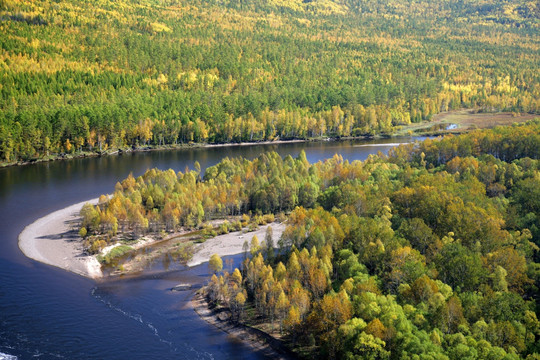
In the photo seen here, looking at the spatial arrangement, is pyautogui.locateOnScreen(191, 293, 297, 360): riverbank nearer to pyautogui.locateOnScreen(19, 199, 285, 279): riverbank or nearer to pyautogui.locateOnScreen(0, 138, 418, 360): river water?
pyautogui.locateOnScreen(0, 138, 418, 360): river water

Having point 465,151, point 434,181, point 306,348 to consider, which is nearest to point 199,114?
point 465,151

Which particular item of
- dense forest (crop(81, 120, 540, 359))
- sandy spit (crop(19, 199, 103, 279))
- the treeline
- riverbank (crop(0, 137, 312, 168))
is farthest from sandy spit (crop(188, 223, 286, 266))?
riverbank (crop(0, 137, 312, 168))

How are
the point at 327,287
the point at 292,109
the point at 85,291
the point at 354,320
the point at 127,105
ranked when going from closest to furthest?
the point at 354,320 < the point at 327,287 < the point at 85,291 < the point at 127,105 < the point at 292,109

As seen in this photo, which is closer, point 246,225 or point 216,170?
point 246,225

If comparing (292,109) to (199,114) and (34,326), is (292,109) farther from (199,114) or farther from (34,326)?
(34,326)

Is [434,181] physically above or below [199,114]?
below

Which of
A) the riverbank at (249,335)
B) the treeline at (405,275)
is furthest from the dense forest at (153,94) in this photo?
the riverbank at (249,335)

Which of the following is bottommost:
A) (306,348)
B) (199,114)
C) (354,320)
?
(306,348)
